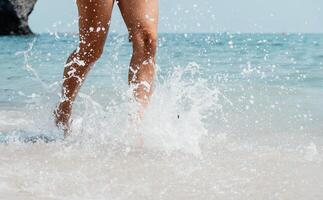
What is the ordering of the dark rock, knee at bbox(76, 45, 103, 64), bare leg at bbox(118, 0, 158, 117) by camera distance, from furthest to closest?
the dark rock → knee at bbox(76, 45, 103, 64) → bare leg at bbox(118, 0, 158, 117)

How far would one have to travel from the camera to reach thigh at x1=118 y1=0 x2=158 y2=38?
2.54 m

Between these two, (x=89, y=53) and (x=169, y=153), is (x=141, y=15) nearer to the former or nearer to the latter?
(x=89, y=53)

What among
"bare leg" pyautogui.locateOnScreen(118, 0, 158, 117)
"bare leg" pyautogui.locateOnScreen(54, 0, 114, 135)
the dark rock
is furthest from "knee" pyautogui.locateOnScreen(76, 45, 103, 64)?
the dark rock

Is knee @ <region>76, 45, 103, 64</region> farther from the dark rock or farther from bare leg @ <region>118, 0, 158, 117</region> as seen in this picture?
the dark rock

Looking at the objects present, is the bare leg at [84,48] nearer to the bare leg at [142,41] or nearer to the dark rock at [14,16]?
the bare leg at [142,41]

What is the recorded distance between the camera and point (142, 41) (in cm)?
255

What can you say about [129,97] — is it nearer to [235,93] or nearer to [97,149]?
[97,149]

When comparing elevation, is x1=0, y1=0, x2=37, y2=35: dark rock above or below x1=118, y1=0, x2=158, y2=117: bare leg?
below

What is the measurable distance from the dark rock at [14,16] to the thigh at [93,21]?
146ft

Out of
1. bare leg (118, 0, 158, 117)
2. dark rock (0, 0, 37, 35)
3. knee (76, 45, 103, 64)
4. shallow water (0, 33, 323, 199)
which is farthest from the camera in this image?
dark rock (0, 0, 37, 35)

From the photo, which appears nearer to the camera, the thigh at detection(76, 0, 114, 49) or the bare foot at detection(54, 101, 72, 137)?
the thigh at detection(76, 0, 114, 49)

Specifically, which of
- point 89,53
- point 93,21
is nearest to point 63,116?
point 89,53

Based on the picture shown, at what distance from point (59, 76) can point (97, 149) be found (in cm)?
541

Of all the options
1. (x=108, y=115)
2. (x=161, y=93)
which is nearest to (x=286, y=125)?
(x=161, y=93)
